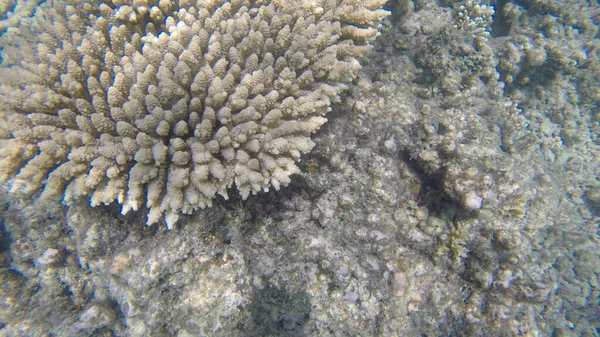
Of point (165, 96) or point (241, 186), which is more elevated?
point (165, 96)

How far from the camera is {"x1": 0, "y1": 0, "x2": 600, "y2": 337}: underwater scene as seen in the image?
2436mm

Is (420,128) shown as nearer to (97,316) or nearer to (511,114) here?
(511,114)

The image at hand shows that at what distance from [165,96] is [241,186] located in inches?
39.1

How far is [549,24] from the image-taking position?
644 cm

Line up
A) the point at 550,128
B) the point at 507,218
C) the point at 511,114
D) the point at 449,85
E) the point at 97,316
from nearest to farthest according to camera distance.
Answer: the point at 97,316
the point at 507,218
the point at 449,85
the point at 511,114
the point at 550,128

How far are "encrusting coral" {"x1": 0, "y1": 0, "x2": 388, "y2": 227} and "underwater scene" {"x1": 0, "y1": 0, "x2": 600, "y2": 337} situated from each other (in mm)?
17

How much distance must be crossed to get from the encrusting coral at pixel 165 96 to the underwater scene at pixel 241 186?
0.06 ft

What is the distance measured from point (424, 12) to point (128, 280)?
18.1ft

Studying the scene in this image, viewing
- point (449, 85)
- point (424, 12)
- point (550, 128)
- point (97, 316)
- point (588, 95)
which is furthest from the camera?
point (588, 95)

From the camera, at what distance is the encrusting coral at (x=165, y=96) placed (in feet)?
7.78

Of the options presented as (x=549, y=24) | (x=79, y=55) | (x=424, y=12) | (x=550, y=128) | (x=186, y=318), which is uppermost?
(x=79, y=55)

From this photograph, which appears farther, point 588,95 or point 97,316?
point 588,95

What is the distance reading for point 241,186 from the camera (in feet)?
8.01

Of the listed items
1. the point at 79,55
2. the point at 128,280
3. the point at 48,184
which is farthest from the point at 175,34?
the point at 128,280
